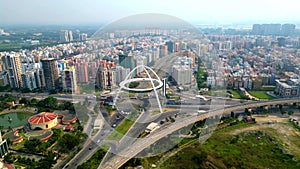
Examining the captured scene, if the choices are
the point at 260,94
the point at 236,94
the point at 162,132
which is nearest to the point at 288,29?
the point at 260,94

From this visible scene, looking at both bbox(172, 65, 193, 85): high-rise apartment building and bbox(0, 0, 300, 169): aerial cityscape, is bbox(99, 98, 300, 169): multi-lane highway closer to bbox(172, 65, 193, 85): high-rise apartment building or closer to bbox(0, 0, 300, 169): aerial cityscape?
bbox(0, 0, 300, 169): aerial cityscape

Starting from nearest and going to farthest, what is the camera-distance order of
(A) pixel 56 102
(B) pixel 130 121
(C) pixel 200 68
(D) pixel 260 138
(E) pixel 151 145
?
(E) pixel 151 145
(D) pixel 260 138
(B) pixel 130 121
(A) pixel 56 102
(C) pixel 200 68

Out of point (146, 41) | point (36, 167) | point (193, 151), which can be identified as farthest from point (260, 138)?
point (36, 167)

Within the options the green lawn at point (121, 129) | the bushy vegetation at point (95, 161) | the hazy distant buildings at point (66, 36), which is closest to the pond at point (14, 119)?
the green lawn at point (121, 129)

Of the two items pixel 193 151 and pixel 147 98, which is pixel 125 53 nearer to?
pixel 147 98

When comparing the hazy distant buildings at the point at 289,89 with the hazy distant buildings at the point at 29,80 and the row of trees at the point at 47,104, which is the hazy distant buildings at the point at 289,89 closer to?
the row of trees at the point at 47,104

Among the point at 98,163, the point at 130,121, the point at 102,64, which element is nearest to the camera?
the point at 98,163
